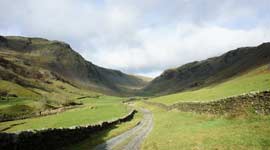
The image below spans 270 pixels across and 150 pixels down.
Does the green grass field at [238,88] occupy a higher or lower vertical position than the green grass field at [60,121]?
higher

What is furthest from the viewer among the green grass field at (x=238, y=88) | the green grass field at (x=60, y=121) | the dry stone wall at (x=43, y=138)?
the green grass field at (x=60, y=121)

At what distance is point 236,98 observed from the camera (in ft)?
112

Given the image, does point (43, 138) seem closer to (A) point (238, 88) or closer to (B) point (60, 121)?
(B) point (60, 121)

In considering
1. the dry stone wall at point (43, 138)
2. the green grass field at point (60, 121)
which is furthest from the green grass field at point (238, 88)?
the dry stone wall at point (43, 138)

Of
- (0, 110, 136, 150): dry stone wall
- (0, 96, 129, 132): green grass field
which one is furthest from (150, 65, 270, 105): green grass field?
(0, 110, 136, 150): dry stone wall

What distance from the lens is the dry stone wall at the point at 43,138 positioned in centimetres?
2263

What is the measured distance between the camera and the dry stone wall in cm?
2263

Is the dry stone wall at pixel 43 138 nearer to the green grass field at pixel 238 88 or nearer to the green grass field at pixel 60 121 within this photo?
the green grass field at pixel 60 121

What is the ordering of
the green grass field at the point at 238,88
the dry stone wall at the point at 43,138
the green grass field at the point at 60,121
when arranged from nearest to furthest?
the dry stone wall at the point at 43,138 → the green grass field at the point at 238,88 → the green grass field at the point at 60,121

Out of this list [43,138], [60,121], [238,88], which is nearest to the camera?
[43,138]

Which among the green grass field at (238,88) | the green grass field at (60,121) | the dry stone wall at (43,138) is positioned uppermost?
the green grass field at (238,88)

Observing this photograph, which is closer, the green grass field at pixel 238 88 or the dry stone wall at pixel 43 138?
the dry stone wall at pixel 43 138

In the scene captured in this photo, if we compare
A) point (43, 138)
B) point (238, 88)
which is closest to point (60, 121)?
point (238, 88)

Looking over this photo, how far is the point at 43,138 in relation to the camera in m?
27.6
